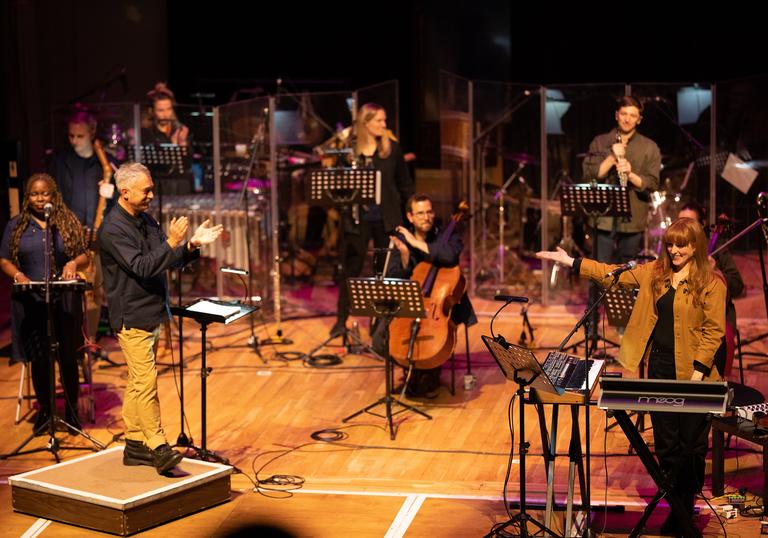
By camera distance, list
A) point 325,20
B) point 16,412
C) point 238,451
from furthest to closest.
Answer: point 325,20 < point 16,412 < point 238,451

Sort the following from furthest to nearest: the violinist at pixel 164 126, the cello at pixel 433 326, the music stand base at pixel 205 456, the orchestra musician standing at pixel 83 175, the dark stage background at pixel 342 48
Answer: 1. the dark stage background at pixel 342 48
2. the violinist at pixel 164 126
3. the orchestra musician standing at pixel 83 175
4. the cello at pixel 433 326
5. the music stand base at pixel 205 456

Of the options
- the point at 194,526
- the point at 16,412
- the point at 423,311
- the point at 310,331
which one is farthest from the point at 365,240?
the point at 194,526

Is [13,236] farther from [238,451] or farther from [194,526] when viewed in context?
[194,526]

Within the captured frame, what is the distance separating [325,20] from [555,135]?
4.44 m

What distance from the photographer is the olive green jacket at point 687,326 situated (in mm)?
5457

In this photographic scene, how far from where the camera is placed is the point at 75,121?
366 inches

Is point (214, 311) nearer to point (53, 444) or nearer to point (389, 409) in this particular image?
point (53, 444)

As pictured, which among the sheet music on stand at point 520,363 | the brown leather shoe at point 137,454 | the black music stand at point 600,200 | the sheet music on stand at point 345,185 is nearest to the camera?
the sheet music on stand at point 520,363

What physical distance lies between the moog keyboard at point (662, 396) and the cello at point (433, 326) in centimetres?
295

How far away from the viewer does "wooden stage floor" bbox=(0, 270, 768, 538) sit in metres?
5.96

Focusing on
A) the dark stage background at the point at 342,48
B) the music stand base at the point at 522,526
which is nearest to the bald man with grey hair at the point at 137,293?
the music stand base at the point at 522,526

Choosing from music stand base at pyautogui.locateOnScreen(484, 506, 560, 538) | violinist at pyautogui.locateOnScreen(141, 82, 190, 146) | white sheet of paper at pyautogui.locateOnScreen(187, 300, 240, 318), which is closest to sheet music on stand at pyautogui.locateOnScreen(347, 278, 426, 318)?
white sheet of paper at pyautogui.locateOnScreen(187, 300, 240, 318)

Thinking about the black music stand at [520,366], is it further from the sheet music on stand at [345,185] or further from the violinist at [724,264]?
the sheet music on stand at [345,185]

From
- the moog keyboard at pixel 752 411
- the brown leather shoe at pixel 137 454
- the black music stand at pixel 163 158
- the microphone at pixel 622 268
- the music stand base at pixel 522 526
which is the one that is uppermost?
the black music stand at pixel 163 158
